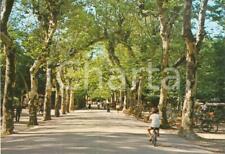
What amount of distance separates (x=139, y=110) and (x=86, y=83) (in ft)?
90.6

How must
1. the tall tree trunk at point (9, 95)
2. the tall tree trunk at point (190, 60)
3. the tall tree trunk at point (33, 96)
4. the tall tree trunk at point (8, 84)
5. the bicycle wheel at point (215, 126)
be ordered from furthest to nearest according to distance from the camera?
the bicycle wheel at point (215, 126), the tall tree trunk at point (33, 96), the tall tree trunk at point (190, 60), the tall tree trunk at point (9, 95), the tall tree trunk at point (8, 84)

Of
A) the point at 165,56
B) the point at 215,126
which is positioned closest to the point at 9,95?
the point at 165,56

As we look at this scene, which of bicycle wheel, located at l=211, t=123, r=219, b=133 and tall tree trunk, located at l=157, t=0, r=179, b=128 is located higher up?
tall tree trunk, located at l=157, t=0, r=179, b=128

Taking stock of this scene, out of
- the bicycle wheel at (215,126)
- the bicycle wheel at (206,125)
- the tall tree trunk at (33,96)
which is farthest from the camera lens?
the bicycle wheel at (215,126)

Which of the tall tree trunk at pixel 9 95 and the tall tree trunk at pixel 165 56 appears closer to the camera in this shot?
the tall tree trunk at pixel 9 95

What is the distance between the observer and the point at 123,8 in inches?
1741

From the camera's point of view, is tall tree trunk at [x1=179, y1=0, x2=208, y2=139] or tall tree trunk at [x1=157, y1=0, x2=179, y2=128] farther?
tall tree trunk at [x1=157, y1=0, x2=179, y2=128]

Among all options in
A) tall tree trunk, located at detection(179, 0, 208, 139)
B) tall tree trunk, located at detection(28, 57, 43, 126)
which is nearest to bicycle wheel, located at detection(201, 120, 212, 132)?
tall tree trunk, located at detection(179, 0, 208, 139)

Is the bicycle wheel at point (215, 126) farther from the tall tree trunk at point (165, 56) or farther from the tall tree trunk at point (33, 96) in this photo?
the tall tree trunk at point (33, 96)

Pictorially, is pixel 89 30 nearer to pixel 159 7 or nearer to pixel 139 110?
pixel 139 110

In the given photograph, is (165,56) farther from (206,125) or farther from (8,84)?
(8,84)

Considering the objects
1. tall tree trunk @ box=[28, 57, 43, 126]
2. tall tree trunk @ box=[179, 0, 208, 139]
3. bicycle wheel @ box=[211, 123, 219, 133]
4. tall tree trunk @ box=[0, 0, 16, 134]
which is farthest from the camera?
bicycle wheel @ box=[211, 123, 219, 133]

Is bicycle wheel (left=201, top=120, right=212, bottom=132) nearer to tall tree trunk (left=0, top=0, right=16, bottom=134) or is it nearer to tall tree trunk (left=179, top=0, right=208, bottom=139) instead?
tall tree trunk (left=179, top=0, right=208, bottom=139)

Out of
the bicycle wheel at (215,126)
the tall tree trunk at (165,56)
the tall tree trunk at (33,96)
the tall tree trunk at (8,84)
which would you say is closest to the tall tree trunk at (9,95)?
the tall tree trunk at (8,84)
